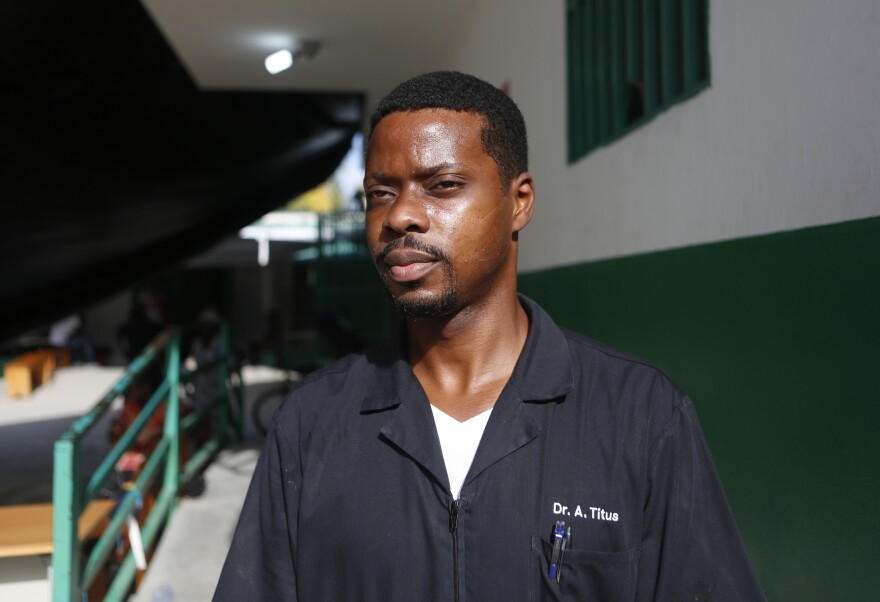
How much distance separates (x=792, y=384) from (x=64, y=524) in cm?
283

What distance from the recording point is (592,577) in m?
1.35

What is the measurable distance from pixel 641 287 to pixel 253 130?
6.92 m

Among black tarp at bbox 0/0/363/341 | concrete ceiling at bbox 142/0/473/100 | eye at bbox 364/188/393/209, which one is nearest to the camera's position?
eye at bbox 364/188/393/209

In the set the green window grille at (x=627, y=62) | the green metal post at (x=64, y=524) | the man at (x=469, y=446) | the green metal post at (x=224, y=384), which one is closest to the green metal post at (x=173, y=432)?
the green metal post at (x=224, y=384)

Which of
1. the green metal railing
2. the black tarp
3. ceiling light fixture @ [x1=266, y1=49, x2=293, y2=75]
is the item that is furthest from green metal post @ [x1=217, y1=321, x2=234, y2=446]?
ceiling light fixture @ [x1=266, y1=49, x2=293, y2=75]

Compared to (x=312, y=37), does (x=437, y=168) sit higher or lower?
lower

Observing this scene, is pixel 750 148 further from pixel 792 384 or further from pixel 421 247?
pixel 421 247

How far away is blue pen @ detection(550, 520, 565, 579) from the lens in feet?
4.45

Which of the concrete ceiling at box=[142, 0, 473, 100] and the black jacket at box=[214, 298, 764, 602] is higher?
the concrete ceiling at box=[142, 0, 473, 100]

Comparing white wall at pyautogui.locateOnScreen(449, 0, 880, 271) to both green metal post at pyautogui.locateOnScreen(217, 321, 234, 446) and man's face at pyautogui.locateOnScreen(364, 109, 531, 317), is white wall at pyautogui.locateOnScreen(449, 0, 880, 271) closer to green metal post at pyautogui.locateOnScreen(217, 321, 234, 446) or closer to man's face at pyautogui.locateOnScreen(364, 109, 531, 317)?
man's face at pyautogui.locateOnScreen(364, 109, 531, 317)

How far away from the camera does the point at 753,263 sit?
2451 millimetres

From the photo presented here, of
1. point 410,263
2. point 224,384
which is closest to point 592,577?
point 410,263

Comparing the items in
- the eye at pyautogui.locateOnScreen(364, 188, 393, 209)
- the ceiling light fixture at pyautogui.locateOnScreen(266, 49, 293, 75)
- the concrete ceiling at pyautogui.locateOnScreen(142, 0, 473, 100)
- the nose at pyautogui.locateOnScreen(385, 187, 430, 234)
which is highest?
the concrete ceiling at pyautogui.locateOnScreen(142, 0, 473, 100)

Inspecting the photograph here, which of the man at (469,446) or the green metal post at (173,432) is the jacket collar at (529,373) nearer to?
the man at (469,446)
